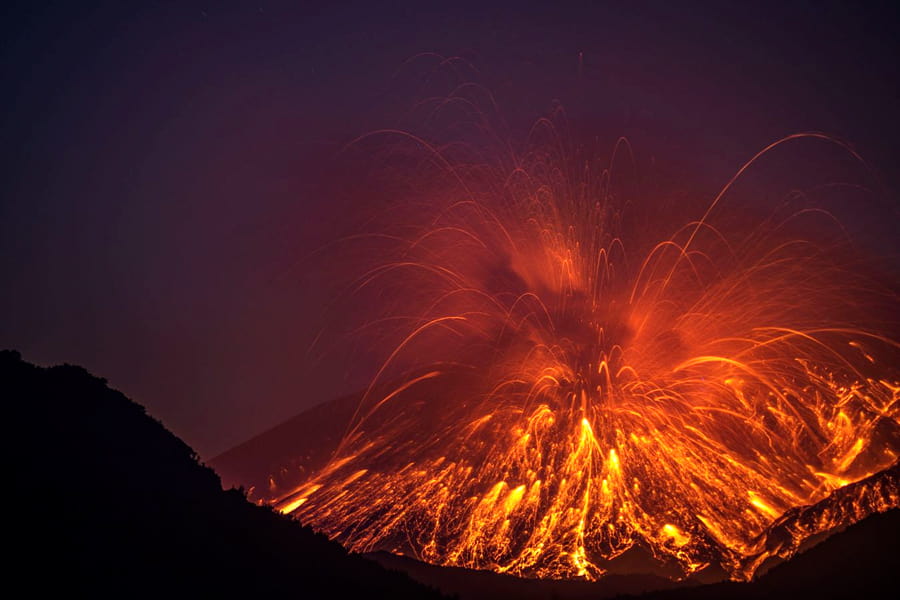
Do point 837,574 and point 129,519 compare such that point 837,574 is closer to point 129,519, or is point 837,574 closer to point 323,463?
point 129,519

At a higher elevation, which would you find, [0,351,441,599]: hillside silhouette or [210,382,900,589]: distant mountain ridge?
[210,382,900,589]: distant mountain ridge

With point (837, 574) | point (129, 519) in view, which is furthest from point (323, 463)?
point (837, 574)

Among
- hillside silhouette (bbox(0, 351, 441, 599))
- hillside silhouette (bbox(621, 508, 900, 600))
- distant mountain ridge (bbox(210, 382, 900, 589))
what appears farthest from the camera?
distant mountain ridge (bbox(210, 382, 900, 589))

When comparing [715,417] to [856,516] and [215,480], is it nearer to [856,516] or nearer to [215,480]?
[856,516]

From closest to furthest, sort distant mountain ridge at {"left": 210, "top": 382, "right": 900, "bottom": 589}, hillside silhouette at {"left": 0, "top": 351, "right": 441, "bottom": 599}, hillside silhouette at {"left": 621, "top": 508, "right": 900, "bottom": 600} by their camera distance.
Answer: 1. hillside silhouette at {"left": 0, "top": 351, "right": 441, "bottom": 599}
2. hillside silhouette at {"left": 621, "top": 508, "right": 900, "bottom": 600}
3. distant mountain ridge at {"left": 210, "top": 382, "right": 900, "bottom": 589}

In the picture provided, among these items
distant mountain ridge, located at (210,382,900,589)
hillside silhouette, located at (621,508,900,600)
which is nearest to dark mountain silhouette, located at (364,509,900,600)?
hillside silhouette, located at (621,508,900,600)

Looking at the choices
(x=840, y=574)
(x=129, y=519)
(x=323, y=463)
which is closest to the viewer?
(x=129, y=519)

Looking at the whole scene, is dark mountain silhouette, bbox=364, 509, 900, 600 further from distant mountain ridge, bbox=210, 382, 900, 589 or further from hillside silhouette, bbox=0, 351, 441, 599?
distant mountain ridge, bbox=210, 382, 900, 589

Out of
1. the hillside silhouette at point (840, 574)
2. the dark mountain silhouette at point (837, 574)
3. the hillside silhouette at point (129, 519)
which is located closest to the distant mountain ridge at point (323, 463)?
the dark mountain silhouette at point (837, 574)
